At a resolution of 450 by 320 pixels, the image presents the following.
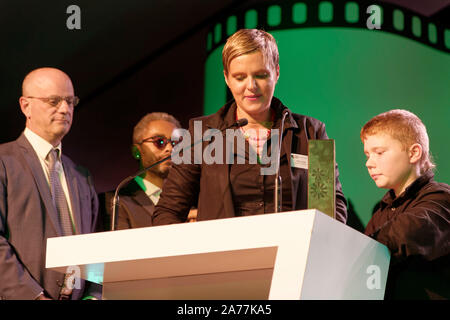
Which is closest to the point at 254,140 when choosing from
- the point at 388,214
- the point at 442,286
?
the point at 388,214

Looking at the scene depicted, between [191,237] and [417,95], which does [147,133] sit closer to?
[417,95]

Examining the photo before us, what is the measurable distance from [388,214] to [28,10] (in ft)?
8.77

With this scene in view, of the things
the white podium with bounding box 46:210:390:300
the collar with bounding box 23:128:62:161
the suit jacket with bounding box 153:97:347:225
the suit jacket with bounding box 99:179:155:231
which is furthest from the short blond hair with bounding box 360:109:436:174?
the collar with bounding box 23:128:62:161

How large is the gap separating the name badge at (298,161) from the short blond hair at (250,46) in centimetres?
37

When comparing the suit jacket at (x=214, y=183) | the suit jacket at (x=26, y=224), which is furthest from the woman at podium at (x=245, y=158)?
the suit jacket at (x=26, y=224)

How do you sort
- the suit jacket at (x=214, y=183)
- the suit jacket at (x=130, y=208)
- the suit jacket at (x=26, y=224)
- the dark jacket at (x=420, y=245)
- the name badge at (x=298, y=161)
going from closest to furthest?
the dark jacket at (x=420, y=245) < the name badge at (x=298, y=161) < the suit jacket at (x=214, y=183) < the suit jacket at (x=26, y=224) < the suit jacket at (x=130, y=208)

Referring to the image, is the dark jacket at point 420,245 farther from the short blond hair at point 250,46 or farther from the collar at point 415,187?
the short blond hair at point 250,46

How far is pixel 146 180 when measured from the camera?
3.97 m

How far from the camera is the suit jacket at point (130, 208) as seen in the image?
11.8 ft

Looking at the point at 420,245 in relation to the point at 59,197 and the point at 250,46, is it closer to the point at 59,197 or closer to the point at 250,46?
the point at 250,46

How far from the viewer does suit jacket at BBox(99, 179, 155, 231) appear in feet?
11.8

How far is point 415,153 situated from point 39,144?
1802 millimetres
